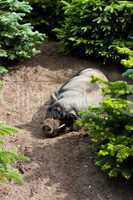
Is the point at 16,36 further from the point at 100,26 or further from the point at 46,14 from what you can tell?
A: the point at 46,14

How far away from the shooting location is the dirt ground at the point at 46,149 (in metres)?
5.41

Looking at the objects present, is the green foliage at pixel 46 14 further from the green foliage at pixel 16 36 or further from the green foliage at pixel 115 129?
the green foliage at pixel 115 129

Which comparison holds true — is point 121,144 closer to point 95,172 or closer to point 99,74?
point 95,172

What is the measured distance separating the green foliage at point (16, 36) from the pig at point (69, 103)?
1164mm

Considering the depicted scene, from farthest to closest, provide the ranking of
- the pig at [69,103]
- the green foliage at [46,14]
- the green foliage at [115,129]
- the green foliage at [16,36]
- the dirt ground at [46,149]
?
the green foliage at [46,14], the green foliage at [16,36], the pig at [69,103], the dirt ground at [46,149], the green foliage at [115,129]

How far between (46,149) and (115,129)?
958 mm

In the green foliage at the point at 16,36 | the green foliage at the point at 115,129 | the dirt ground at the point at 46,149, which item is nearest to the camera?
the green foliage at the point at 115,129

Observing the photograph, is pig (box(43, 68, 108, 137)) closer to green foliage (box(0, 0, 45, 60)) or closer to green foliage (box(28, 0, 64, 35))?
green foliage (box(0, 0, 45, 60))

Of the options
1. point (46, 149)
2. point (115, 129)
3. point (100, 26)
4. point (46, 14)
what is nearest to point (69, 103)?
point (46, 149)

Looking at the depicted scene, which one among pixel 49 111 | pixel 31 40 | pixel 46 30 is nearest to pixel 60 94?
pixel 49 111

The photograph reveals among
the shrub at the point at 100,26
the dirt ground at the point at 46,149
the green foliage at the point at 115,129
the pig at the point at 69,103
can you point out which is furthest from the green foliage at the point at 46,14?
the green foliage at the point at 115,129

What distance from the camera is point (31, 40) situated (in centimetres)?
789

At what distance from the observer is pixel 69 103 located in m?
6.51

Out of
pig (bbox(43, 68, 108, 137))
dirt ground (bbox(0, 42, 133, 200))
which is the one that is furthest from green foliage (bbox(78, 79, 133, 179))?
pig (bbox(43, 68, 108, 137))
